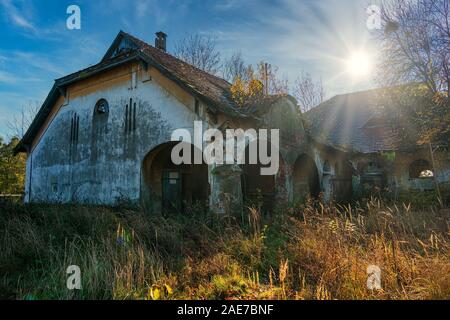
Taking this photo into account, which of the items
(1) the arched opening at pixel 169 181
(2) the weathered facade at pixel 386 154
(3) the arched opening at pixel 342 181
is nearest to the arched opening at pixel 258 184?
(1) the arched opening at pixel 169 181

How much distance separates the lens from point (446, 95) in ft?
42.4

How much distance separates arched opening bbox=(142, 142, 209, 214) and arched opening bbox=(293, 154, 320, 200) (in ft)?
15.7

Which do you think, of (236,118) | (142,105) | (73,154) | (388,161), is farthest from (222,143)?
(388,161)

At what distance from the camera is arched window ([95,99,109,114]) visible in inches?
435

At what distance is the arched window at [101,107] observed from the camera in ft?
36.2

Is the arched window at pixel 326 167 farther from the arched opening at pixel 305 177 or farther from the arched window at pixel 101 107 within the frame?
the arched window at pixel 101 107

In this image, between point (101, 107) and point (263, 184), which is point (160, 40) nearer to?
point (101, 107)

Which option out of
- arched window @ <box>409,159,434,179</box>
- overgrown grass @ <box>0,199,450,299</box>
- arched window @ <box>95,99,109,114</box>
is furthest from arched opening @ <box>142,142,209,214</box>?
arched window @ <box>409,159,434,179</box>

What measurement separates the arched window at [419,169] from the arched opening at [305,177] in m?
5.67

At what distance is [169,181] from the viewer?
10.6 m

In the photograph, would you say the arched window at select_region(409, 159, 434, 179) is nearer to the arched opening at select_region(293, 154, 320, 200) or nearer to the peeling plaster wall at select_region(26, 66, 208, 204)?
the arched opening at select_region(293, 154, 320, 200)

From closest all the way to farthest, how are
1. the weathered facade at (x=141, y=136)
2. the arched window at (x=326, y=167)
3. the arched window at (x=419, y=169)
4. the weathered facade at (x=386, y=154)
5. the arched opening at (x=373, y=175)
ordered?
the weathered facade at (x=141, y=136) < the weathered facade at (x=386, y=154) < the arched window at (x=326, y=167) < the arched window at (x=419, y=169) < the arched opening at (x=373, y=175)

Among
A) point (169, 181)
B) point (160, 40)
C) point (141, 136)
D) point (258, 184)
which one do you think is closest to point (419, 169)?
point (258, 184)

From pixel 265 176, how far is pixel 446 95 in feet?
28.6
